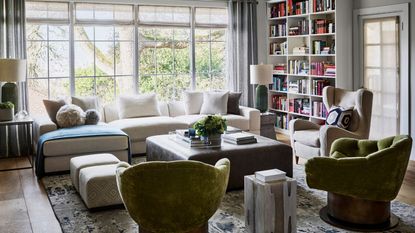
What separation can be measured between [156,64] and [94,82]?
1.05 m

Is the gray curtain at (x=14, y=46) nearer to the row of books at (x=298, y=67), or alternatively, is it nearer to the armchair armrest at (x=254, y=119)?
the armchair armrest at (x=254, y=119)

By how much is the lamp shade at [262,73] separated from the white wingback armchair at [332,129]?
1478mm

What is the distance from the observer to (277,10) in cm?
814

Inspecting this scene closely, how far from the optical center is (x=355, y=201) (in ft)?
11.9

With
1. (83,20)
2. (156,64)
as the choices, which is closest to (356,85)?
(156,64)

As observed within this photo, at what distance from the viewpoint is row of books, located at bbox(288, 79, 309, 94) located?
7555mm

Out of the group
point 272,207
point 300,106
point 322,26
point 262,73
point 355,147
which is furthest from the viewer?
point 300,106

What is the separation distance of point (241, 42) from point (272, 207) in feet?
16.8

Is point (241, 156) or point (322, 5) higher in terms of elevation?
point (322, 5)

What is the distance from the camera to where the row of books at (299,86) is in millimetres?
7555

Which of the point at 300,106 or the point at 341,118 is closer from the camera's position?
the point at 341,118

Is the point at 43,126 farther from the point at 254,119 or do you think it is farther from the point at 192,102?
the point at 254,119

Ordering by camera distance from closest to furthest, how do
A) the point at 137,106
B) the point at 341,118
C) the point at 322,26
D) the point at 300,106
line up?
the point at 341,118
the point at 137,106
the point at 322,26
the point at 300,106

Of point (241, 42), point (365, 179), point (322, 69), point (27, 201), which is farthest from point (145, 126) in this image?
point (365, 179)
